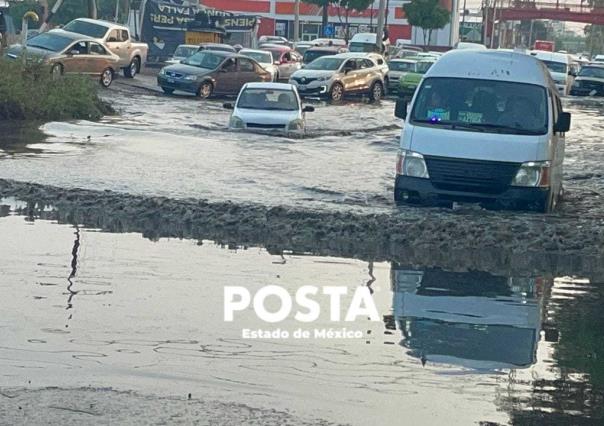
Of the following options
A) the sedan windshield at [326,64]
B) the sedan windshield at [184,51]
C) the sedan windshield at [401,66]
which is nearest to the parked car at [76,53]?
the sedan windshield at [326,64]

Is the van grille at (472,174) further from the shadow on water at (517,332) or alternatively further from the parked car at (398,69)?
the parked car at (398,69)

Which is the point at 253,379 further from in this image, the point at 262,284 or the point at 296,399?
the point at 262,284

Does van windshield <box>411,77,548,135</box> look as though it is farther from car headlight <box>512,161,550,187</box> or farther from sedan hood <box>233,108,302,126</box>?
sedan hood <box>233,108,302,126</box>

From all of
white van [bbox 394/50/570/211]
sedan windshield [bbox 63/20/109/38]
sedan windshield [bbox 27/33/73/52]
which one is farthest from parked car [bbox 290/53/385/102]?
white van [bbox 394/50/570/211]

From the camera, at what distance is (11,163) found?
768 inches

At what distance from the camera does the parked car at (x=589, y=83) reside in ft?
186

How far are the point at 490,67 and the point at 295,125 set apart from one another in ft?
42.4

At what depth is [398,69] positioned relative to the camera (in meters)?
51.6

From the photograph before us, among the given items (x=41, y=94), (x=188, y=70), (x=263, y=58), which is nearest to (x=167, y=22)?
(x=263, y=58)

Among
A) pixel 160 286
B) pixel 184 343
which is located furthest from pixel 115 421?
pixel 160 286

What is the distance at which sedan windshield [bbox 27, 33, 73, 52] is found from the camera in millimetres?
39531

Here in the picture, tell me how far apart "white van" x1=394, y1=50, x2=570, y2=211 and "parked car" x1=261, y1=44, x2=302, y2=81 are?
3637cm

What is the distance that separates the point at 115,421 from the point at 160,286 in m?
3.93

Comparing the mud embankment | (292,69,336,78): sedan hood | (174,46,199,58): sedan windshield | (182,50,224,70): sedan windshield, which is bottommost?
(174,46,199,58): sedan windshield
